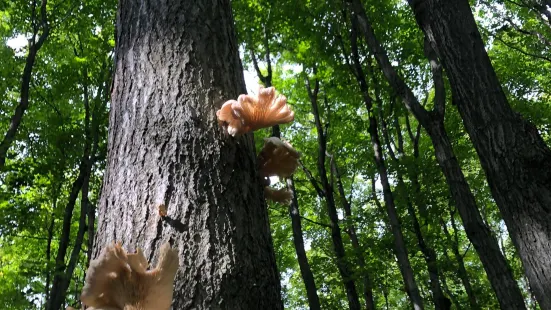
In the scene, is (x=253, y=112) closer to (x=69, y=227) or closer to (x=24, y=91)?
Answer: (x=24, y=91)

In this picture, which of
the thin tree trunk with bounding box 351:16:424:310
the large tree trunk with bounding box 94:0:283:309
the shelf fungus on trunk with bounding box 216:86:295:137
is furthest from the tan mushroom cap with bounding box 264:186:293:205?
the thin tree trunk with bounding box 351:16:424:310

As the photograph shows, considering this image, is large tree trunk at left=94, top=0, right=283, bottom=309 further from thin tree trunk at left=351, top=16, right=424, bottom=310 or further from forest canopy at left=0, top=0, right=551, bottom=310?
thin tree trunk at left=351, top=16, right=424, bottom=310

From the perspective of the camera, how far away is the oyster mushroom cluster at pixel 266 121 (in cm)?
151

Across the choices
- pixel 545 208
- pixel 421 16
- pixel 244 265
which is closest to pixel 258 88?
pixel 244 265

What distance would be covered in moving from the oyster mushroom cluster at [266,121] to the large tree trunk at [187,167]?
7 cm

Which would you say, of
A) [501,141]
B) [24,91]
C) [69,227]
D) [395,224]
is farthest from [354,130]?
[501,141]

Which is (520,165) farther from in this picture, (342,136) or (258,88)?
(342,136)

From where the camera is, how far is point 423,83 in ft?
45.5

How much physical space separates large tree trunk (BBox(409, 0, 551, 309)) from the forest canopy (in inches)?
0.4

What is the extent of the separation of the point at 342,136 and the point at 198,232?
13907 millimetres

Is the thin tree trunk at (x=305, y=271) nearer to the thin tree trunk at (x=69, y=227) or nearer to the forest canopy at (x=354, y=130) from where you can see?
the forest canopy at (x=354, y=130)

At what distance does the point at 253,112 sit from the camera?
1557mm

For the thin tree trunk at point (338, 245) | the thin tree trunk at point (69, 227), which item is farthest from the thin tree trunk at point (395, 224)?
the thin tree trunk at point (69, 227)

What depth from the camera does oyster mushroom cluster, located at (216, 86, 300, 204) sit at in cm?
151
